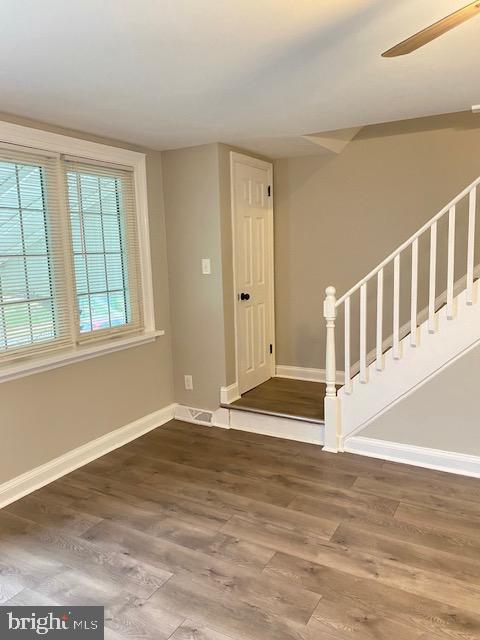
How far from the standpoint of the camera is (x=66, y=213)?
314cm

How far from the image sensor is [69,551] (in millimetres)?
2350

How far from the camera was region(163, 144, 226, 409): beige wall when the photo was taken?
375 centimetres

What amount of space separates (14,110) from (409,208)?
9.96 ft

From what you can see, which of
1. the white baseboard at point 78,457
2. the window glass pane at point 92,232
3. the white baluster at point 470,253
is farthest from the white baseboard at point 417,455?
the window glass pane at point 92,232

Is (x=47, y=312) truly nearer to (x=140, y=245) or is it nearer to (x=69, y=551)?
(x=140, y=245)

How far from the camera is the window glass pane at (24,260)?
2797mm

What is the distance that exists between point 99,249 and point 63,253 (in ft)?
1.11

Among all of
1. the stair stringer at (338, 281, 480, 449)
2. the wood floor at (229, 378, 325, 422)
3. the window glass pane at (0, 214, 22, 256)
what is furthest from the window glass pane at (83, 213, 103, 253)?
the stair stringer at (338, 281, 480, 449)

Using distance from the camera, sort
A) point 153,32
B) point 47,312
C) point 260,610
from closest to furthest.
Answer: point 153,32
point 260,610
point 47,312

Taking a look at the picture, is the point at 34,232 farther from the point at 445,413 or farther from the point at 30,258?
the point at 445,413

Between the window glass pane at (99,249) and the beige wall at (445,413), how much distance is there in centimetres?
214

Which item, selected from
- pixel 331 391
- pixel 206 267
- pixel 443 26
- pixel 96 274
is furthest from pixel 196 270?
pixel 443 26

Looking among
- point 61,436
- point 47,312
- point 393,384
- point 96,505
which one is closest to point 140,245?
point 47,312

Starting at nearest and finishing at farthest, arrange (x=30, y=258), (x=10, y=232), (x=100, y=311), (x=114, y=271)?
(x=10, y=232)
(x=30, y=258)
(x=100, y=311)
(x=114, y=271)
